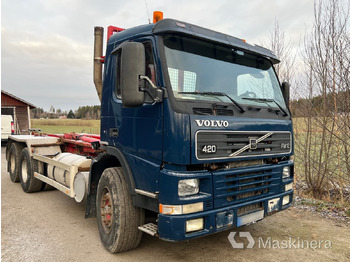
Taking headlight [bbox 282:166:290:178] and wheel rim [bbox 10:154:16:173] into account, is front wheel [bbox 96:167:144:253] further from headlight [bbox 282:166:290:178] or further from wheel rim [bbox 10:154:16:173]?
wheel rim [bbox 10:154:16:173]

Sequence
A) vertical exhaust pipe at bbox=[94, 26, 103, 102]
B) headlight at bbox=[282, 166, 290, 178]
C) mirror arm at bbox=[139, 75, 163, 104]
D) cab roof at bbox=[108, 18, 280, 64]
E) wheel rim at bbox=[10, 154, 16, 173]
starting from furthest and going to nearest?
wheel rim at bbox=[10, 154, 16, 173]
vertical exhaust pipe at bbox=[94, 26, 103, 102]
headlight at bbox=[282, 166, 290, 178]
cab roof at bbox=[108, 18, 280, 64]
mirror arm at bbox=[139, 75, 163, 104]

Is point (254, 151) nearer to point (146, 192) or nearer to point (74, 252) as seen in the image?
point (146, 192)

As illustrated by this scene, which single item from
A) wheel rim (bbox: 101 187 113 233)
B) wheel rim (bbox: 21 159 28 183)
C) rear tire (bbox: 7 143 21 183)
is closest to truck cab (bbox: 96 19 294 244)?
wheel rim (bbox: 101 187 113 233)

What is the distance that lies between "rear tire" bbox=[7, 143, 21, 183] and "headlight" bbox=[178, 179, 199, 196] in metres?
5.90

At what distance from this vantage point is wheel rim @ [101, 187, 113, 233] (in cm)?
373

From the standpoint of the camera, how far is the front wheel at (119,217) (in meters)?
3.43

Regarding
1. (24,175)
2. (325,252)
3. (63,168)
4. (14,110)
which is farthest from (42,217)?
(14,110)

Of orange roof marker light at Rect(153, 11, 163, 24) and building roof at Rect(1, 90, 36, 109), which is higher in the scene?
building roof at Rect(1, 90, 36, 109)

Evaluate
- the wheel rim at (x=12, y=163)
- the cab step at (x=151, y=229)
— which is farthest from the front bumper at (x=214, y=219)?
the wheel rim at (x=12, y=163)

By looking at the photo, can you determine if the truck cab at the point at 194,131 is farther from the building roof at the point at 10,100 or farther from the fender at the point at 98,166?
the building roof at the point at 10,100

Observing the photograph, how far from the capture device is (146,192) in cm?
313

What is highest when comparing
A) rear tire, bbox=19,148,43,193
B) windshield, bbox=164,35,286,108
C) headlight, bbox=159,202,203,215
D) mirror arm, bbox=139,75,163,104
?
windshield, bbox=164,35,286,108

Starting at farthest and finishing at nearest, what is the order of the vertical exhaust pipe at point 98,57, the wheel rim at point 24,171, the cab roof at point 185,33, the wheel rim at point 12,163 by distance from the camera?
the wheel rim at point 12,163 < the wheel rim at point 24,171 < the vertical exhaust pipe at point 98,57 < the cab roof at point 185,33

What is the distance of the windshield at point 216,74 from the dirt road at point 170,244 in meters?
1.93
